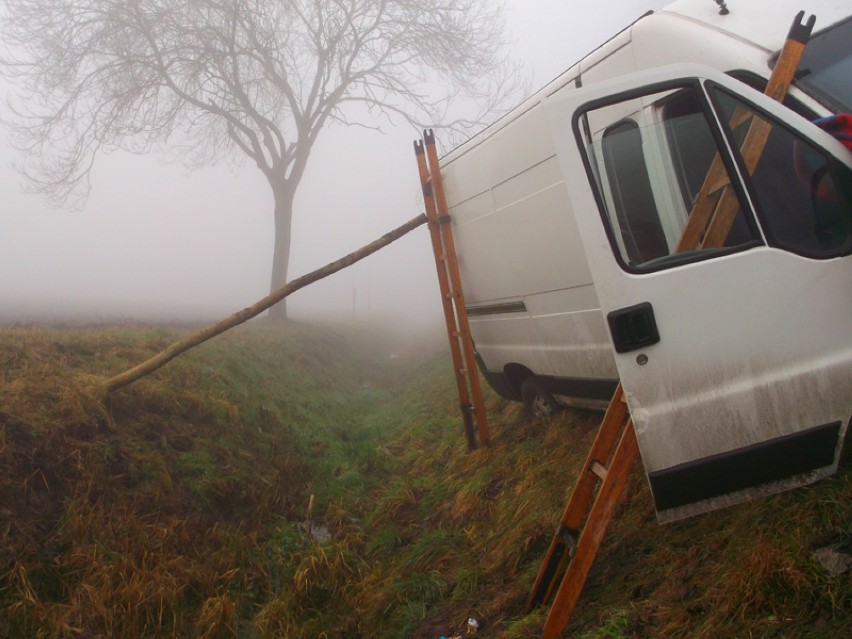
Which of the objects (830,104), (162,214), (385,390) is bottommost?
A: (385,390)

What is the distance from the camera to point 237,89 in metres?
19.5

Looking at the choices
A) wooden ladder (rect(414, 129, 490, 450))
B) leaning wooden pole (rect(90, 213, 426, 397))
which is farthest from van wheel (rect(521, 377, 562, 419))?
leaning wooden pole (rect(90, 213, 426, 397))

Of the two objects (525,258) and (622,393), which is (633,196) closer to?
(622,393)

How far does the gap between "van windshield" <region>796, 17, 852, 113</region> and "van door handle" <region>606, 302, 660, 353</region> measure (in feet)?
4.79


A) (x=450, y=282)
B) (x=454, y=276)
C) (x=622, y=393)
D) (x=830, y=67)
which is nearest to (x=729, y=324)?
(x=622, y=393)

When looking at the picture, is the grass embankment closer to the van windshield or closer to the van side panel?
the van side panel

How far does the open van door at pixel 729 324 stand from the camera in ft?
9.50

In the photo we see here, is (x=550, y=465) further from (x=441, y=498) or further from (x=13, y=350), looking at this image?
(x=13, y=350)

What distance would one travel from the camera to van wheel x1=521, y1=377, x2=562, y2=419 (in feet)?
19.8

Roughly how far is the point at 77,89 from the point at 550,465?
15714mm

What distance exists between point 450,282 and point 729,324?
4.13 meters

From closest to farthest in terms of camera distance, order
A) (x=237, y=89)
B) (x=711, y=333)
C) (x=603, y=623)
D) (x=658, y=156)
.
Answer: (x=711, y=333) → (x=603, y=623) → (x=658, y=156) → (x=237, y=89)

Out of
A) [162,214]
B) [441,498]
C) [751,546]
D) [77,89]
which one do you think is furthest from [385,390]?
[162,214]

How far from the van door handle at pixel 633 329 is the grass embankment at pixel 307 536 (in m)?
1.02
